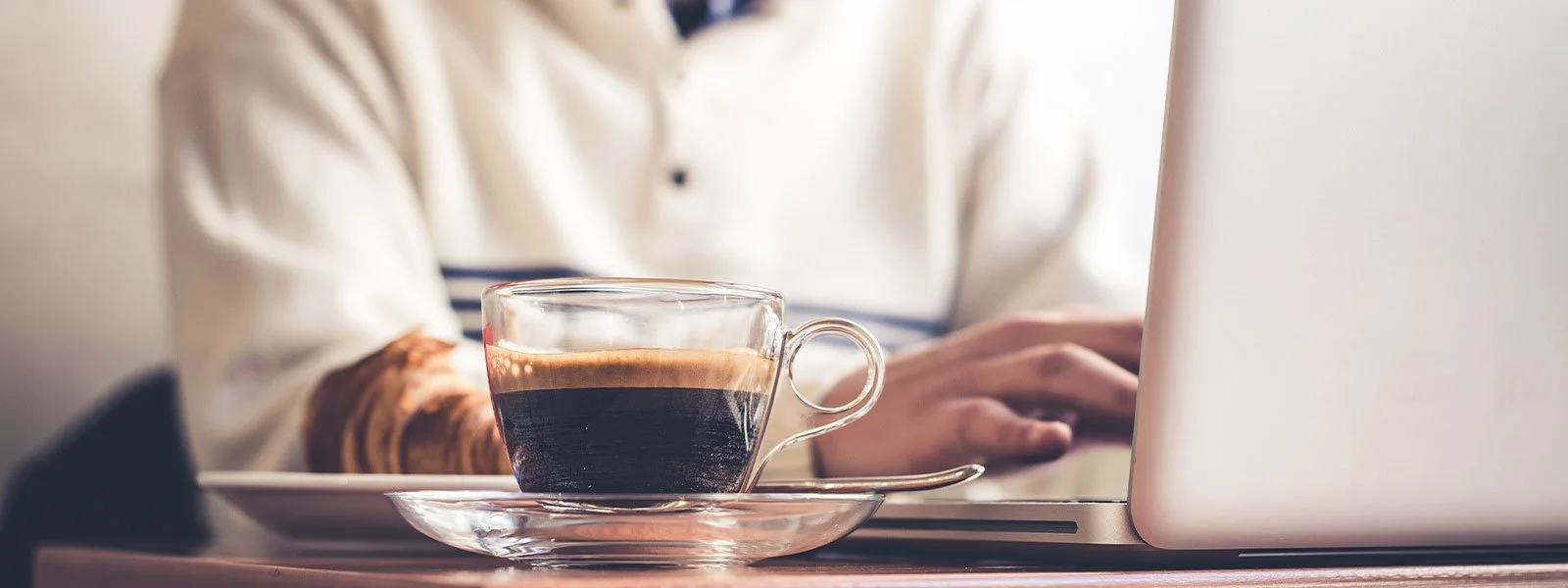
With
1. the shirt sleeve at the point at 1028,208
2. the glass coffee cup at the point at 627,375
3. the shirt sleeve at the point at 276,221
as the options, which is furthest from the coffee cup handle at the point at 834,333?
the shirt sleeve at the point at 1028,208

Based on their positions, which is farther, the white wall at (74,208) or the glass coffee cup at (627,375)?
the white wall at (74,208)

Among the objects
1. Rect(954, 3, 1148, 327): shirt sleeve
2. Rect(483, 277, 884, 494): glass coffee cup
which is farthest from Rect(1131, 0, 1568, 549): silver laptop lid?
Rect(954, 3, 1148, 327): shirt sleeve

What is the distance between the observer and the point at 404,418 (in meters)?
0.65

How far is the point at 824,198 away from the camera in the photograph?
125 centimetres

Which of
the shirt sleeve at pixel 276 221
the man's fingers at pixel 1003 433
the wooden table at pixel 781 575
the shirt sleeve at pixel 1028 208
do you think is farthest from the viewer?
the shirt sleeve at pixel 1028 208

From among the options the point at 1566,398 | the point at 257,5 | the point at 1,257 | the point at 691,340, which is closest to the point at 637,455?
the point at 691,340

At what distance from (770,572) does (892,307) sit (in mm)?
922

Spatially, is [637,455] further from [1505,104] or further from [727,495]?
[1505,104]

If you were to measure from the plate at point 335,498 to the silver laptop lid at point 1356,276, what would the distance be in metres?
0.25

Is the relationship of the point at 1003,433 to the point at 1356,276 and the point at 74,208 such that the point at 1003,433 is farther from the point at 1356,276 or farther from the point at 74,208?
the point at 74,208

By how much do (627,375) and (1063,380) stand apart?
0.22 metres

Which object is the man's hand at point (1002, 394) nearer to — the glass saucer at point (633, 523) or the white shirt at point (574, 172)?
the glass saucer at point (633, 523)

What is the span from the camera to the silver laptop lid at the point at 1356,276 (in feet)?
1.10

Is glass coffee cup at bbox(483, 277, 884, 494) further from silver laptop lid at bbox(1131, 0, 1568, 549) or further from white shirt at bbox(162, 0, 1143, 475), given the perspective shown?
white shirt at bbox(162, 0, 1143, 475)
